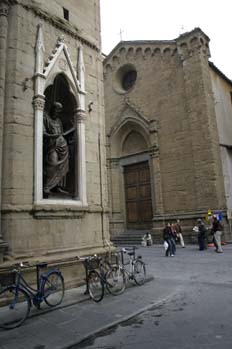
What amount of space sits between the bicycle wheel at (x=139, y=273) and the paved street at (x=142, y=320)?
6.5 inches

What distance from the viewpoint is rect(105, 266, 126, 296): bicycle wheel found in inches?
230

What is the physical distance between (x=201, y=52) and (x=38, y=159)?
1397cm

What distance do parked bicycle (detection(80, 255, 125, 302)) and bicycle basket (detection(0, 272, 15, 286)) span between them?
53.9 inches

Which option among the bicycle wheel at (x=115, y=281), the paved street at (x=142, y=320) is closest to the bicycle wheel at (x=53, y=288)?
the paved street at (x=142, y=320)

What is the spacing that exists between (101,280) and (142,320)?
1.39m

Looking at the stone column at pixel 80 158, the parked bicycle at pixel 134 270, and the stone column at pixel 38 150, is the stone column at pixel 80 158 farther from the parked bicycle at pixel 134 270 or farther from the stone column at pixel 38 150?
the parked bicycle at pixel 134 270

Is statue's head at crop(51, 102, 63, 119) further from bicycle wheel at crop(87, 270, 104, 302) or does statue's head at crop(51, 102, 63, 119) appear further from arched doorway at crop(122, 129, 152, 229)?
arched doorway at crop(122, 129, 152, 229)

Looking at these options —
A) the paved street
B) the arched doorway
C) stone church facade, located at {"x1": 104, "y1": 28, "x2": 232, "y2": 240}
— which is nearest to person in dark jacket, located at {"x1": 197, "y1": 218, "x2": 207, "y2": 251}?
stone church facade, located at {"x1": 104, "y1": 28, "x2": 232, "y2": 240}

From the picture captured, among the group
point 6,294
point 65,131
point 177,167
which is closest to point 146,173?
point 177,167

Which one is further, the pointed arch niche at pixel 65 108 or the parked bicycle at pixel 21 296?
the pointed arch niche at pixel 65 108

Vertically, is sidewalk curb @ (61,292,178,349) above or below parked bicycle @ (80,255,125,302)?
below

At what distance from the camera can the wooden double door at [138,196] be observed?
18.3 meters

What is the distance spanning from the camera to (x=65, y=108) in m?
7.73

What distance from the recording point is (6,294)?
504 cm
